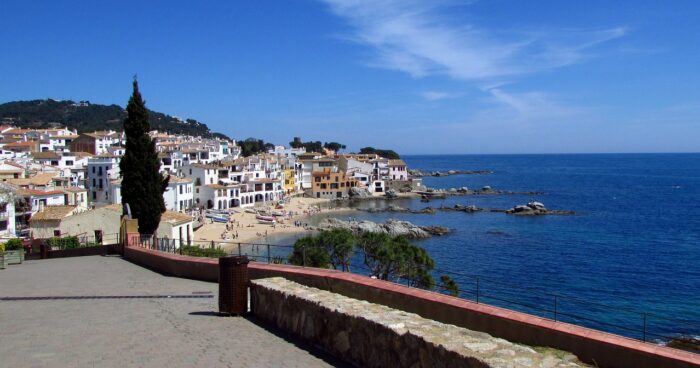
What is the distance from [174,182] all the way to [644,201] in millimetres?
74169

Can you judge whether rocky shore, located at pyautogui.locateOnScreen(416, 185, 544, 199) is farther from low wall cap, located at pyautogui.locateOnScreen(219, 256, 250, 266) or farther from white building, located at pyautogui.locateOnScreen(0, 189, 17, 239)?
low wall cap, located at pyautogui.locateOnScreen(219, 256, 250, 266)

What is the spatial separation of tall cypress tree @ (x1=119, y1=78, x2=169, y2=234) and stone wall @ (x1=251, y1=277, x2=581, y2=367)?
18.0 m

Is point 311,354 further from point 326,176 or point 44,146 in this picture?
point 44,146

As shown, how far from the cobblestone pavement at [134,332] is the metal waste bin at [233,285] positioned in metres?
0.22

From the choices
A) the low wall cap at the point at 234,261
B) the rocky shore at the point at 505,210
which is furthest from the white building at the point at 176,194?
the low wall cap at the point at 234,261

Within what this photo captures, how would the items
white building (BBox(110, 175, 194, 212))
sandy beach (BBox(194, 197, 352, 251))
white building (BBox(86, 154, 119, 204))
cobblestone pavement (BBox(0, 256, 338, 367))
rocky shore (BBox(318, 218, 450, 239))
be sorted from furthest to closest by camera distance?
white building (BBox(86, 154, 119, 204)) < white building (BBox(110, 175, 194, 212)) < rocky shore (BBox(318, 218, 450, 239)) < sandy beach (BBox(194, 197, 352, 251)) < cobblestone pavement (BBox(0, 256, 338, 367))

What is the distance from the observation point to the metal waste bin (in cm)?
975

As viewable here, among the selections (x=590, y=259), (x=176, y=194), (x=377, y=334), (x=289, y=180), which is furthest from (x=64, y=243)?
(x=289, y=180)

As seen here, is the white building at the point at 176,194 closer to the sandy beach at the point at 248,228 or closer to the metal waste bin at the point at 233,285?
the sandy beach at the point at 248,228

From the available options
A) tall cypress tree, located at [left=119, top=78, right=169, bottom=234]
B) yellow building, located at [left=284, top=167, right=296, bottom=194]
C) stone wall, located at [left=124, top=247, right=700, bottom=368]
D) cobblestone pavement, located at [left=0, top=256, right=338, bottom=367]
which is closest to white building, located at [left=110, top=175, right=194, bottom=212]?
yellow building, located at [left=284, top=167, right=296, bottom=194]

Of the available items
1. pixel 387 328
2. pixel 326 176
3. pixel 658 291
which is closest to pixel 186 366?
pixel 387 328

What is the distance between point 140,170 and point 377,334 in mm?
21793

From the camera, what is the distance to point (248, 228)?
64250 mm

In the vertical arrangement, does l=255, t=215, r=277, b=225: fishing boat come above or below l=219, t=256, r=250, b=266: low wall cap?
below
